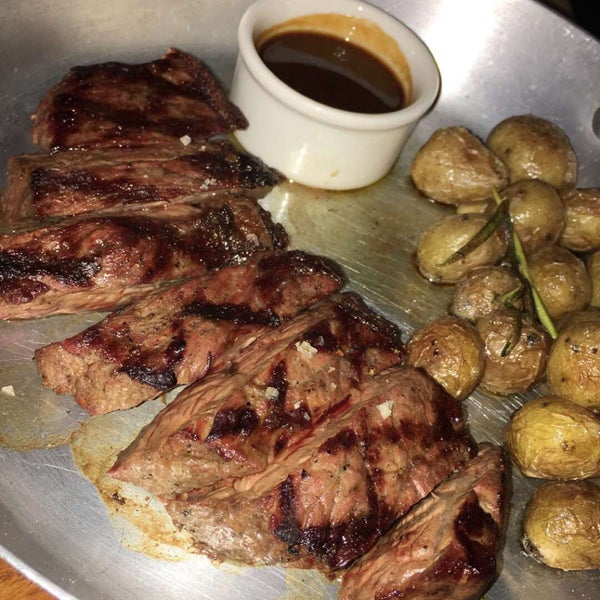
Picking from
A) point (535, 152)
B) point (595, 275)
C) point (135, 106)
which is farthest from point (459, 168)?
point (135, 106)

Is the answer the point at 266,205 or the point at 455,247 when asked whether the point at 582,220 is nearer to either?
the point at 455,247

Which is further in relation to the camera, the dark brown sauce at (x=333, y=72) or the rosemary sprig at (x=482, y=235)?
the dark brown sauce at (x=333, y=72)

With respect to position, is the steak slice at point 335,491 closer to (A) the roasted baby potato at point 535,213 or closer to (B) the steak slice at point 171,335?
(B) the steak slice at point 171,335

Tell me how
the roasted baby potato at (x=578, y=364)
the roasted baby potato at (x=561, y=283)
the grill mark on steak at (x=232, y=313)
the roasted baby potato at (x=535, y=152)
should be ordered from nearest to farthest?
1. the grill mark on steak at (x=232, y=313)
2. the roasted baby potato at (x=578, y=364)
3. the roasted baby potato at (x=561, y=283)
4. the roasted baby potato at (x=535, y=152)

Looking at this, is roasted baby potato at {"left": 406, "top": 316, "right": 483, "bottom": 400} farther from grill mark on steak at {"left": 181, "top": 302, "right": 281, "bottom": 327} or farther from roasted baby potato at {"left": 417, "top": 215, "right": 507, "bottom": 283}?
grill mark on steak at {"left": 181, "top": 302, "right": 281, "bottom": 327}

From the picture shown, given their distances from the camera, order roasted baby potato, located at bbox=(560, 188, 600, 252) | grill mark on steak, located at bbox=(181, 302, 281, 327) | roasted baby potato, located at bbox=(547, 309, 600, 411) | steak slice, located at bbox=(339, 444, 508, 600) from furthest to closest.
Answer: roasted baby potato, located at bbox=(560, 188, 600, 252) → roasted baby potato, located at bbox=(547, 309, 600, 411) → grill mark on steak, located at bbox=(181, 302, 281, 327) → steak slice, located at bbox=(339, 444, 508, 600)

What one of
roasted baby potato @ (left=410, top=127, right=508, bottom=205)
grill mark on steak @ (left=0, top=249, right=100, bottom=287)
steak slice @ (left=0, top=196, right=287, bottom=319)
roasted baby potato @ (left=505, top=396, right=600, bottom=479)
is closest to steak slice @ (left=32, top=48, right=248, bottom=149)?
steak slice @ (left=0, top=196, right=287, bottom=319)

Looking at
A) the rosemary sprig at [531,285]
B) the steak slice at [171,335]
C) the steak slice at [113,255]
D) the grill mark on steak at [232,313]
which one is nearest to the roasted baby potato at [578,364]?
the rosemary sprig at [531,285]

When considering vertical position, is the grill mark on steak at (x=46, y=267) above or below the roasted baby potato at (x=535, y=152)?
below

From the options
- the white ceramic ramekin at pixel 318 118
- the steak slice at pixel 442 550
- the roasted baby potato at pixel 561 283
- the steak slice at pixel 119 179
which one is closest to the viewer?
the steak slice at pixel 442 550
